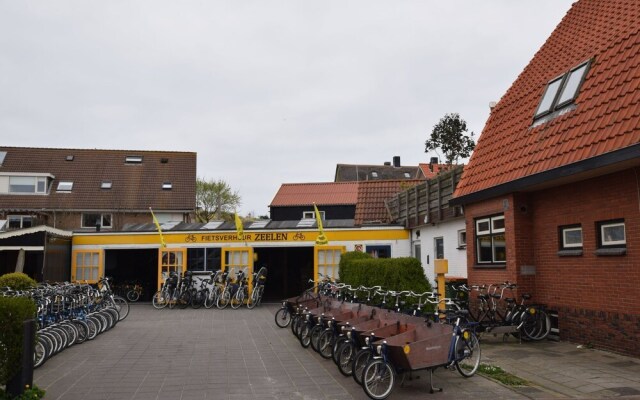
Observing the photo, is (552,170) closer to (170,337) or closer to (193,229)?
(170,337)

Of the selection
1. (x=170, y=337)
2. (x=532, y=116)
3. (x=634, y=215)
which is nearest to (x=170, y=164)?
(x=170, y=337)

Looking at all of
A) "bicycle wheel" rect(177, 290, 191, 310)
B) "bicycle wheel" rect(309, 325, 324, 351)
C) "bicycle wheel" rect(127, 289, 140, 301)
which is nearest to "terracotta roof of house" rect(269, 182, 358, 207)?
"bicycle wheel" rect(127, 289, 140, 301)

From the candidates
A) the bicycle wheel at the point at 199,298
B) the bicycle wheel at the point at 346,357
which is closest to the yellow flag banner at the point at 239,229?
the bicycle wheel at the point at 199,298

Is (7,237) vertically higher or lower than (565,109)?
lower

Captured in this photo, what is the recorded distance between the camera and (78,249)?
21953mm

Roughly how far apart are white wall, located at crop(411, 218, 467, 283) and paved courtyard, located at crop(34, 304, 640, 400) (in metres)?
5.15

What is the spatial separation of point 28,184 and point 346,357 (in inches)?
1267

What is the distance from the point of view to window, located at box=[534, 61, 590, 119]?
1032 centimetres

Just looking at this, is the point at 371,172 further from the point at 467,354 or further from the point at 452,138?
the point at 467,354

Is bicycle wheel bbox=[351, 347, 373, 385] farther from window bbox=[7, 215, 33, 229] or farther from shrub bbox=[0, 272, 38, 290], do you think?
window bbox=[7, 215, 33, 229]

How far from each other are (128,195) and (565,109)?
96.0 feet

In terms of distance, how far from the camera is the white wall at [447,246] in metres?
15.2

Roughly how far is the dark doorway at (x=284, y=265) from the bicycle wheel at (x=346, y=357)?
18.5m

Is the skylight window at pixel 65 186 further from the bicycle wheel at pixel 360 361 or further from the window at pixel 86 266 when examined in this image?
the bicycle wheel at pixel 360 361
